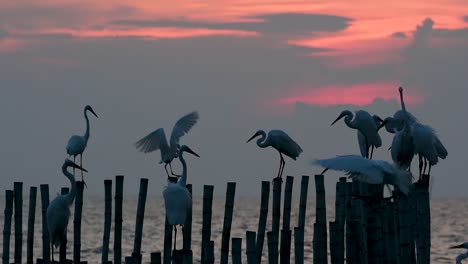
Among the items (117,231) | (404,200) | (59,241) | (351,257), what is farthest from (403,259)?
(59,241)

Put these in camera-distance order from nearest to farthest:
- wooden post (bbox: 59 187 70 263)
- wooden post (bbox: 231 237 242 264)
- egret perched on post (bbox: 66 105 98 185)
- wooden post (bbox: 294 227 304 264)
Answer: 1. wooden post (bbox: 231 237 242 264)
2. wooden post (bbox: 294 227 304 264)
3. wooden post (bbox: 59 187 70 263)
4. egret perched on post (bbox: 66 105 98 185)

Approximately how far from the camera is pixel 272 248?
46.4 feet

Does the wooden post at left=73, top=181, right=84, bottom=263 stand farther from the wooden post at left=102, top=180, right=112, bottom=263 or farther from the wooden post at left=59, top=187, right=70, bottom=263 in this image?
the wooden post at left=102, top=180, right=112, bottom=263

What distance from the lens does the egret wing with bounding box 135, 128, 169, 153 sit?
2190 cm

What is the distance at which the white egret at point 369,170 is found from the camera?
13.8m

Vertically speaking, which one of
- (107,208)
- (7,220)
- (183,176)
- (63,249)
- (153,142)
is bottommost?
(63,249)

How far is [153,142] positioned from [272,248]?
827 cm

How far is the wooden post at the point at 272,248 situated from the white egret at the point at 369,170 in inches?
45.6

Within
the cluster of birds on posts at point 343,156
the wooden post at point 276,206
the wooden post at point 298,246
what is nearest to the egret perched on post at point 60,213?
the cluster of birds on posts at point 343,156

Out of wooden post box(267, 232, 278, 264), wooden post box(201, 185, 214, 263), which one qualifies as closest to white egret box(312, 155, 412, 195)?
wooden post box(267, 232, 278, 264)

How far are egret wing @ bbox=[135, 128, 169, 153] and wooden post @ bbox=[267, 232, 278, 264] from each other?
787 centimetres

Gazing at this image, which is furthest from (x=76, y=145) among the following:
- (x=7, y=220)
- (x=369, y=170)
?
(x=369, y=170)

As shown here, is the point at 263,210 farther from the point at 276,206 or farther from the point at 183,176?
the point at 183,176

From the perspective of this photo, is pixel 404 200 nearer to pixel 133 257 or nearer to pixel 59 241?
pixel 133 257
